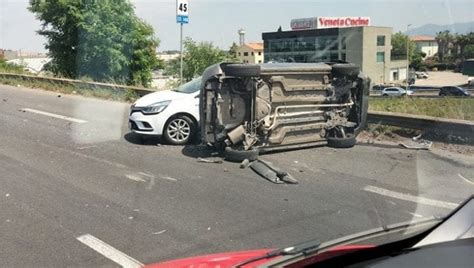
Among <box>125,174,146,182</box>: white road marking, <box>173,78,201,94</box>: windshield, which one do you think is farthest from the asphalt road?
<box>173,78,201,94</box>: windshield

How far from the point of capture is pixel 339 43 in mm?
21375

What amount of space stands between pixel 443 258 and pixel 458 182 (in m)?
5.43

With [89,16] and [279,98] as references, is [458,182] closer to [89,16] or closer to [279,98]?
[279,98]

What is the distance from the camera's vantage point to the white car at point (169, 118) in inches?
364

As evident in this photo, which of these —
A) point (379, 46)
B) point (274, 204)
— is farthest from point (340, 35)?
point (274, 204)

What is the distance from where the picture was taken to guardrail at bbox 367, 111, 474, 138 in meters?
8.75

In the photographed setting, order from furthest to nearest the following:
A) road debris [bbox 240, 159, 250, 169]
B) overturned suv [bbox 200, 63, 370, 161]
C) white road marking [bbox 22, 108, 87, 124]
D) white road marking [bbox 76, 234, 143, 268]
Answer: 1. white road marking [bbox 22, 108, 87, 124]
2. overturned suv [bbox 200, 63, 370, 161]
3. road debris [bbox 240, 159, 250, 169]
4. white road marking [bbox 76, 234, 143, 268]

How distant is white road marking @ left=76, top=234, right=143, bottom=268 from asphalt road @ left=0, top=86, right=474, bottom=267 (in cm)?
5

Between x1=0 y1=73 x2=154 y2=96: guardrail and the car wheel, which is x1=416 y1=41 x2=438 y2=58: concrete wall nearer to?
the car wheel

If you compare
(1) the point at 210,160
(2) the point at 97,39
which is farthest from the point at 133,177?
(2) the point at 97,39

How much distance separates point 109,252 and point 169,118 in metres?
4.98

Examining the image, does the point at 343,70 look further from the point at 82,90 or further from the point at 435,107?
the point at 82,90

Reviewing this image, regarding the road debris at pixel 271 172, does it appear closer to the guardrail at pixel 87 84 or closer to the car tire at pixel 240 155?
the car tire at pixel 240 155

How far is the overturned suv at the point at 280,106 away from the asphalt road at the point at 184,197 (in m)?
0.32
